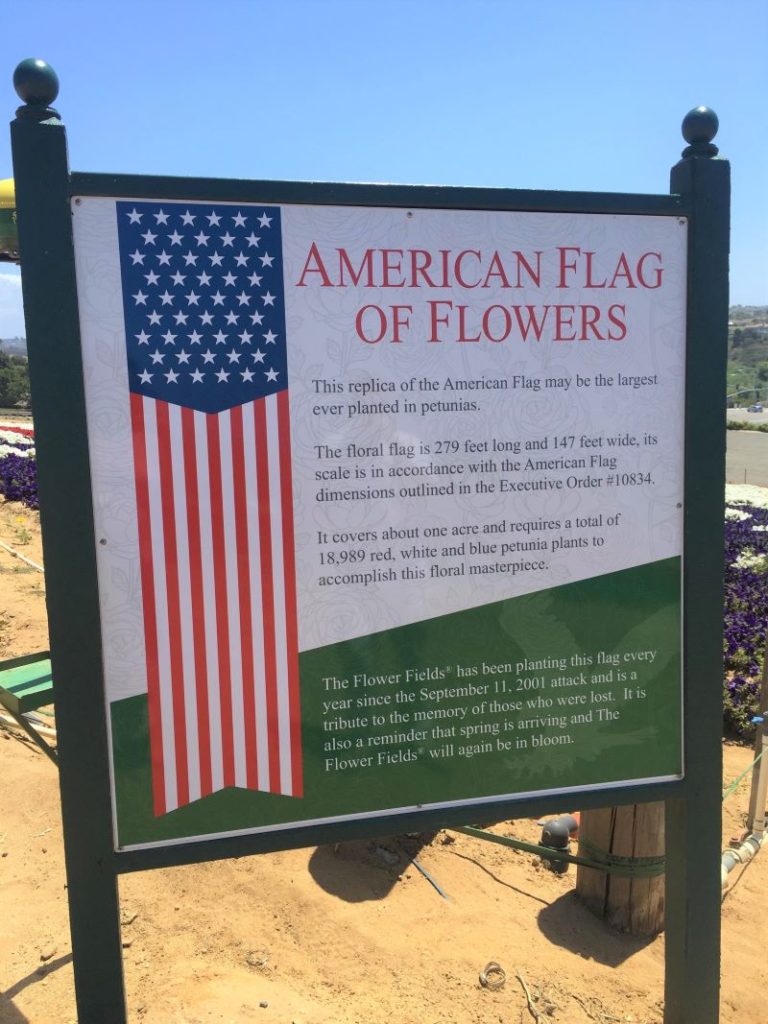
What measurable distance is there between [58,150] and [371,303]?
0.85 m

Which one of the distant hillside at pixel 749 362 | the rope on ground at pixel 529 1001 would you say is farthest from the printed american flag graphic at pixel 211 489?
the distant hillside at pixel 749 362

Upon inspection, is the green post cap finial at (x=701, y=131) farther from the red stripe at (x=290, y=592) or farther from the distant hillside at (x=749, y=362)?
the distant hillside at (x=749, y=362)

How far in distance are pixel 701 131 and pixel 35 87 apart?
1.81 meters

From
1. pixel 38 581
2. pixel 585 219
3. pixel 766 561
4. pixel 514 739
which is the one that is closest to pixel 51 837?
pixel 514 739

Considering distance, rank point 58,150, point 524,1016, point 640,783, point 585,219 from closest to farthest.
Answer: point 58,150
point 585,219
point 640,783
point 524,1016

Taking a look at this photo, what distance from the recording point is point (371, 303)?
7.27ft

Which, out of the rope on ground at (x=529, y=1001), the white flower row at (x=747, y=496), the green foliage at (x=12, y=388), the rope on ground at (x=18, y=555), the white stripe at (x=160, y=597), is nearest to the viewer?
the white stripe at (x=160, y=597)

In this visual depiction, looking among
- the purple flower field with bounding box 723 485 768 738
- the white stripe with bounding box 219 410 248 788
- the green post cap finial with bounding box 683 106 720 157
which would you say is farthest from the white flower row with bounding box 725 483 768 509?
the white stripe with bounding box 219 410 248 788

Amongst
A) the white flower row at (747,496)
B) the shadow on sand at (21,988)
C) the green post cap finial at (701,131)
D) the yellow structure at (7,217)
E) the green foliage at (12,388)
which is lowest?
the shadow on sand at (21,988)

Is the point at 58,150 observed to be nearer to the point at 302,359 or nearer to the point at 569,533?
the point at 302,359

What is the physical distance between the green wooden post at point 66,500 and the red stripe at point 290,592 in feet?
1.60

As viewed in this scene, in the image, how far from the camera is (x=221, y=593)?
2.18 metres

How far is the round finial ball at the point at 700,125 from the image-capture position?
7.88 ft

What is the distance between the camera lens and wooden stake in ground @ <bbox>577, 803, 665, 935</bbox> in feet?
10.8
